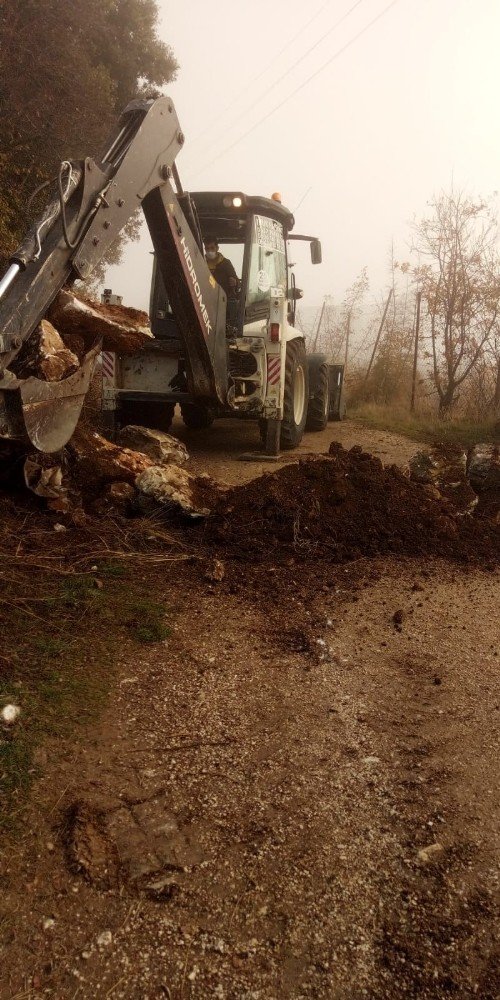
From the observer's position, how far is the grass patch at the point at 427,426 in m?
10.3

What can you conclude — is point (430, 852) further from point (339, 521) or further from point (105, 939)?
point (339, 521)

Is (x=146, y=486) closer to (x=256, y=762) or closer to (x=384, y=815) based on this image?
(x=256, y=762)

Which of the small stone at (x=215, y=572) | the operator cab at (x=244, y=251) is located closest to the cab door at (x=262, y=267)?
the operator cab at (x=244, y=251)

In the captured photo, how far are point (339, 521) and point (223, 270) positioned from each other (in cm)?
435

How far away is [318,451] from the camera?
28.7ft

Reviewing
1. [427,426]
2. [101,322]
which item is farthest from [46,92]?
[101,322]

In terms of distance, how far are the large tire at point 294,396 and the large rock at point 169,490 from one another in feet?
11.1

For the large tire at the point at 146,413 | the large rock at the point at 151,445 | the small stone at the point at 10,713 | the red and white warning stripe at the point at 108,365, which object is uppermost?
the red and white warning stripe at the point at 108,365

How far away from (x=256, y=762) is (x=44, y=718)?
801mm

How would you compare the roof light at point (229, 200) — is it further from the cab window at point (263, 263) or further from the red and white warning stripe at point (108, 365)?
the red and white warning stripe at point (108, 365)

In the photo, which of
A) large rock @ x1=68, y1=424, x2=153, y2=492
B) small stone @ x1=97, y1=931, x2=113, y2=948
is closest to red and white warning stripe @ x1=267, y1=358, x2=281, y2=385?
large rock @ x1=68, y1=424, x2=153, y2=492

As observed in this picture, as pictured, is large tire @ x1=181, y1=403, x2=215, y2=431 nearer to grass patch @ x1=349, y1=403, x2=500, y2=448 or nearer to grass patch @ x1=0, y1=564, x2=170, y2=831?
grass patch @ x1=349, y1=403, x2=500, y2=448

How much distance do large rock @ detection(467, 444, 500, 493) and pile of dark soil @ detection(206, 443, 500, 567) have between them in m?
0.80

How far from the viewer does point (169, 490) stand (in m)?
4.74
